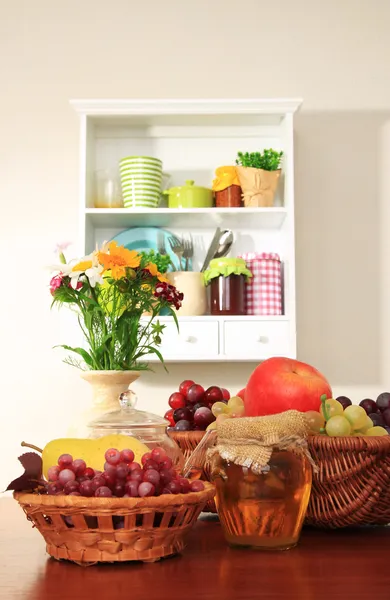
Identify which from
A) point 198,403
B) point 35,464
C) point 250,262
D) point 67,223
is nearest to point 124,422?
point 35,464

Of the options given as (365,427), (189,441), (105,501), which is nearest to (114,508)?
(105,501)

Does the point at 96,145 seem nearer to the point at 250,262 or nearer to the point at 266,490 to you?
the point at 250,262

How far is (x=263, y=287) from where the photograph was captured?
2391 millimetres

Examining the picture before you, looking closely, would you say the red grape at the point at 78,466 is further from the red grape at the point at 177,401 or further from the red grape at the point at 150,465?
the red grape at the point at 177,401

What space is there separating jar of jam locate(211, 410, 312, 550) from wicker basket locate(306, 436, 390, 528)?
7 centimetres

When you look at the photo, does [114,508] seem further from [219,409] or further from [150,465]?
[219,409]

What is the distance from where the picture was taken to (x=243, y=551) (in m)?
0.79

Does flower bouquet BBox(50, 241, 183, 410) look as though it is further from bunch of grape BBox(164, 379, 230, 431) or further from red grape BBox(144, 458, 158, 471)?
red grape BBox(144, 458, 158, 471)

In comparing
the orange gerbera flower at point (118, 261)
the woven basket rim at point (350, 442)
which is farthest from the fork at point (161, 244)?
the woven basket rim at point (350, 442)

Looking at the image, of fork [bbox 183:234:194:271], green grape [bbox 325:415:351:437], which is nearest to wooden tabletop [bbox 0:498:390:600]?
green grape [bbox 325:415:351:437]

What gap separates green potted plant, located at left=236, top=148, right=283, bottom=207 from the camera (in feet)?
7.89

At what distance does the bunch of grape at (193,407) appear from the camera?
41.3 inches

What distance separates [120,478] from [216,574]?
0.12m

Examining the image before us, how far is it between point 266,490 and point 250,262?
1.69m
